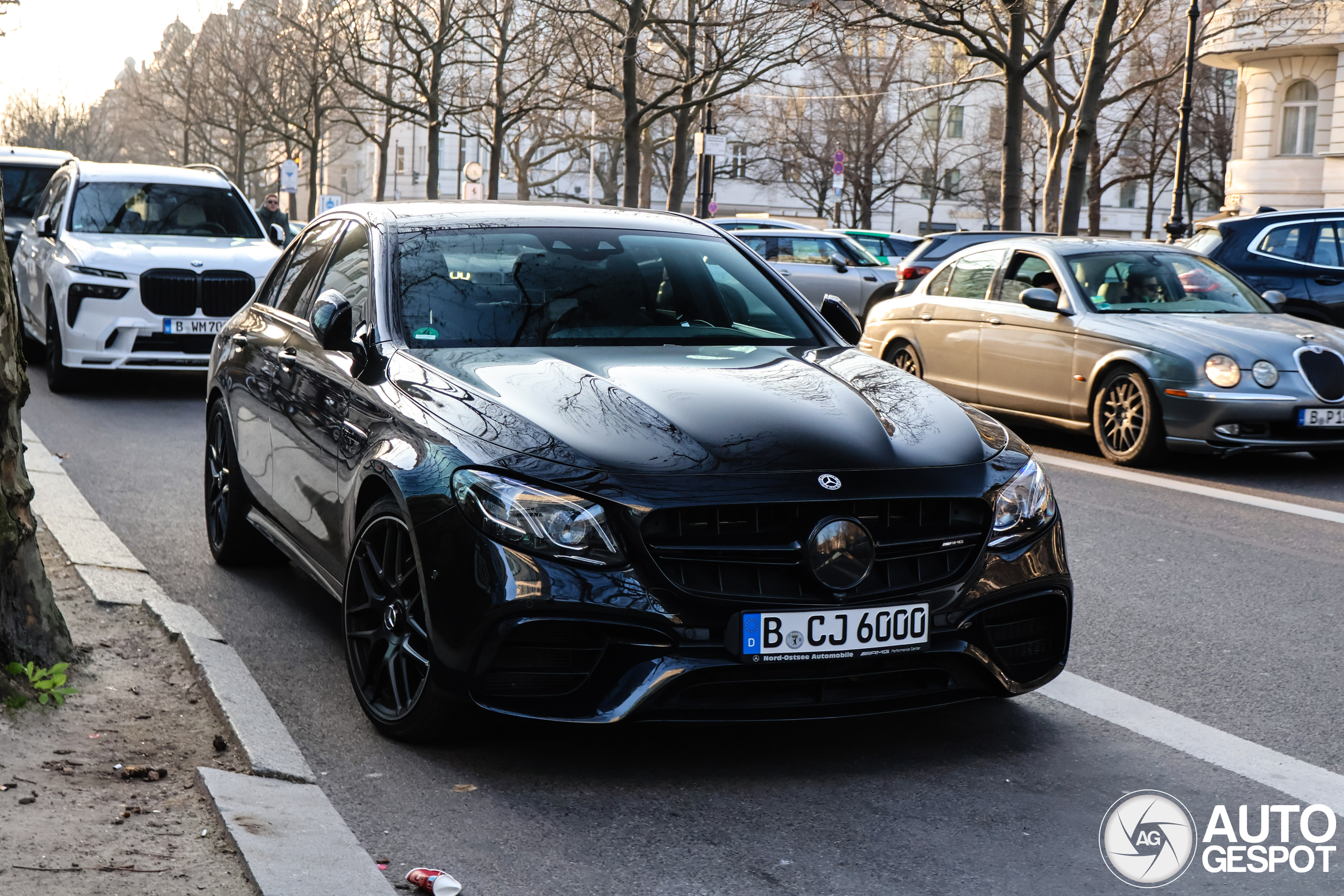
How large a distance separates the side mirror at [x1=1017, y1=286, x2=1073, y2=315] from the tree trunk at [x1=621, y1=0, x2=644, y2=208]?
804 inches

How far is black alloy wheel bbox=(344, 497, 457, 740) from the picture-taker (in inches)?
164

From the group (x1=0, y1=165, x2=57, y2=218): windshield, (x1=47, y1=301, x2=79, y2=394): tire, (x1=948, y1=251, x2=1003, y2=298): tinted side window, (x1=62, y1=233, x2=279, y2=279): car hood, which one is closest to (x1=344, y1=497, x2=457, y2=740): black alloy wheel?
(x1=948, y1=251, x2=1003, y2=298): tinted side window

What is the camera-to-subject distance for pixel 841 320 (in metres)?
5.82

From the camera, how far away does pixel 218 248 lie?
1311 centimetres

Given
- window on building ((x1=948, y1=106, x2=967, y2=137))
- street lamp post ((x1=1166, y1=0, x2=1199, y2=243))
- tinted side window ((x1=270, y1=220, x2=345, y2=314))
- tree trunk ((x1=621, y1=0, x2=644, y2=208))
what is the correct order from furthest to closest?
window on building ((x1=948, y1=106, x2=967, y2=137)) → street lamp post ((x1=1166, y1=0, x2=1199, y2=243)) → tree trunk ((x1=621, y1=0, x2=644, y2=208)) → tinted side window ((x1=270, y1=220, x2=345, y2=314))

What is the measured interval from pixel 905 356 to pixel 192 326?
5740 mm

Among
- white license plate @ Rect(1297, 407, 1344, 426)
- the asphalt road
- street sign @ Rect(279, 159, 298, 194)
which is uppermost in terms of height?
street sign @ Rect(279, 159, 298, 194)

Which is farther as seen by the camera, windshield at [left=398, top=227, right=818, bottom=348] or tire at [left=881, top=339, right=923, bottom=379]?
tire at [left=881, top=339, right=923, bottom=379]

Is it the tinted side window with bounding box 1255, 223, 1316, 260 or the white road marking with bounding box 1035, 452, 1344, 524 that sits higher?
the tinted side window with bounding box 1255, 223, 1316, 260

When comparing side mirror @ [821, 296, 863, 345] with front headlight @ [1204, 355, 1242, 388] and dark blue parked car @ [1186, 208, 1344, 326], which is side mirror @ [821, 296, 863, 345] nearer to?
front headlight @ [1204, 355, 1242, 388]

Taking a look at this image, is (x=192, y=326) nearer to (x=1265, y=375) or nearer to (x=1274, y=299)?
(x=1265, y=375)

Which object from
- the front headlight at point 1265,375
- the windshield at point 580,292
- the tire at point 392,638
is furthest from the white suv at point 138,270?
the tire at point 392,638

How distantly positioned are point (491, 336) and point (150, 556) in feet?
8.55

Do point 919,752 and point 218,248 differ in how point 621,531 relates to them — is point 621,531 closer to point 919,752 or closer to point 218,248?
Result: point 919,752
